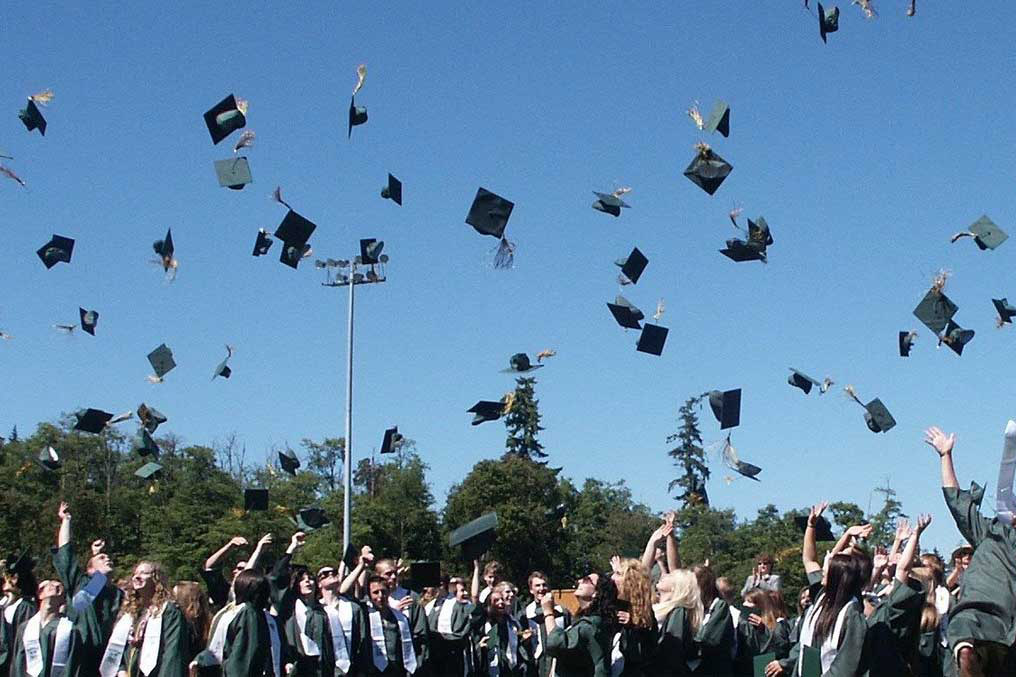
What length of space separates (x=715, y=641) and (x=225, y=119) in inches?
279

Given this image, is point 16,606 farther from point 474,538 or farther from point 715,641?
point 715,641

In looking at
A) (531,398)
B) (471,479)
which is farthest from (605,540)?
(471,479)

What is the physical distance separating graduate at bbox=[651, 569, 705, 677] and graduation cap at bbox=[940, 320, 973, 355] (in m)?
5.83

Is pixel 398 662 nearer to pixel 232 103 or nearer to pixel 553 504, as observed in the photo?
pixel 232 103

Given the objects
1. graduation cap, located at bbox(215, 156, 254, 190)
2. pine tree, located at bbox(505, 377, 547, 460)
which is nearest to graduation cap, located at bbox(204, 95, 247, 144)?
graduation cap, located at bbox(215, 156, 254, 190)

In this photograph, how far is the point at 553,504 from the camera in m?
58.2

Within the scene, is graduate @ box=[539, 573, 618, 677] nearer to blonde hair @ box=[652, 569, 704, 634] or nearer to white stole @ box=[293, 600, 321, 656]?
blonde hair @ box=[652, 569, 704, 634]

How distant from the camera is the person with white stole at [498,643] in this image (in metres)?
11.7

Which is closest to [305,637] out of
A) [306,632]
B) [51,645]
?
[306,632]

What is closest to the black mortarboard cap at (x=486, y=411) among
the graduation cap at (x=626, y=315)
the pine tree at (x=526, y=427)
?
the graduation cap at (x=626, y=315)

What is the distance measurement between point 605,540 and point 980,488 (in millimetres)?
61188

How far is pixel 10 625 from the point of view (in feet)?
30.2

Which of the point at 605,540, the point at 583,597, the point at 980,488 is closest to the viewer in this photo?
the point at 980,488

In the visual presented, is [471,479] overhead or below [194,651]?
overhead
